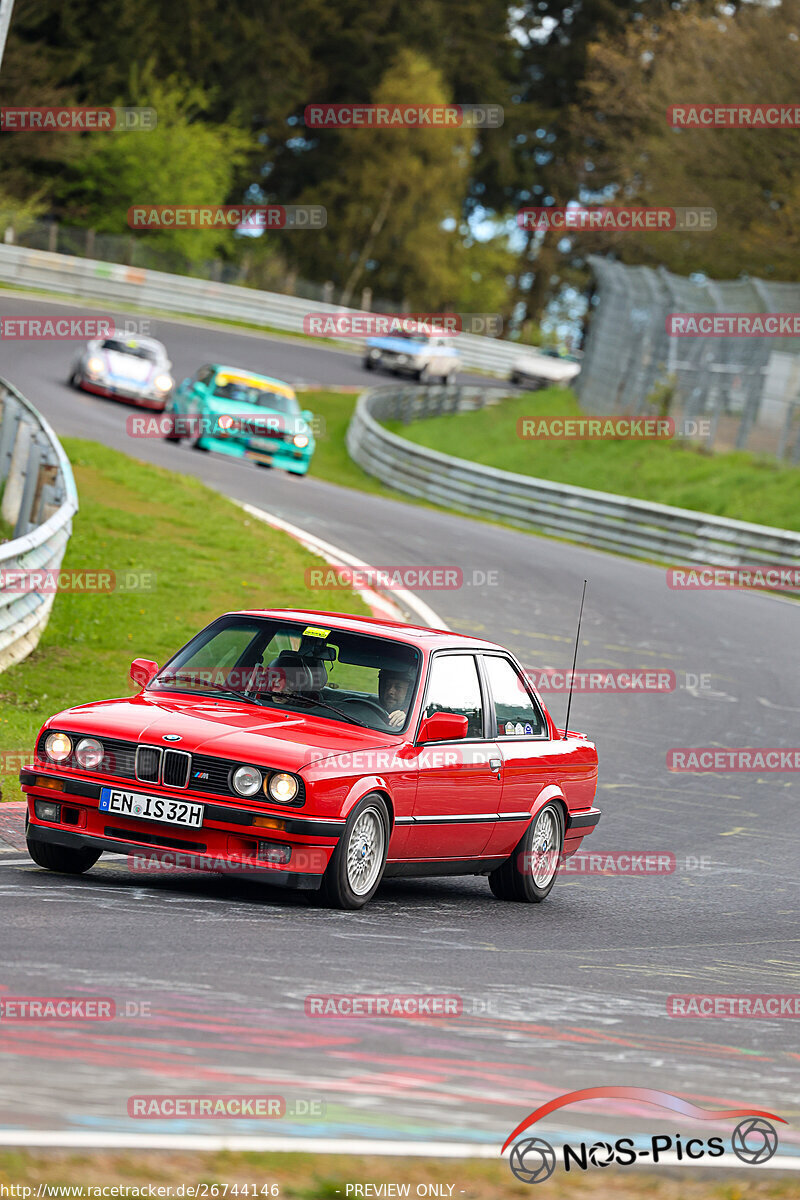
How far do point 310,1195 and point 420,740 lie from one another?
454 centimetres

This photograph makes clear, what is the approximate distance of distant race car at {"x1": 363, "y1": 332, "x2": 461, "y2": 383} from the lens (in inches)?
2061

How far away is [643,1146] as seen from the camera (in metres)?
4.46

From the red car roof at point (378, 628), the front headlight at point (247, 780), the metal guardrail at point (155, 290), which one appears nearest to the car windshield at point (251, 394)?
the red car roof at point (378, 628)

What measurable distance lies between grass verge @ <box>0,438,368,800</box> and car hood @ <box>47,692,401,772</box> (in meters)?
2.01

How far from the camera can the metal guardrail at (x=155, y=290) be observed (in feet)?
167

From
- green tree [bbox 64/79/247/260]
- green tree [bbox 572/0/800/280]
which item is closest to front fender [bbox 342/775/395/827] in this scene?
green tree [bbox 572/0/800/280]
